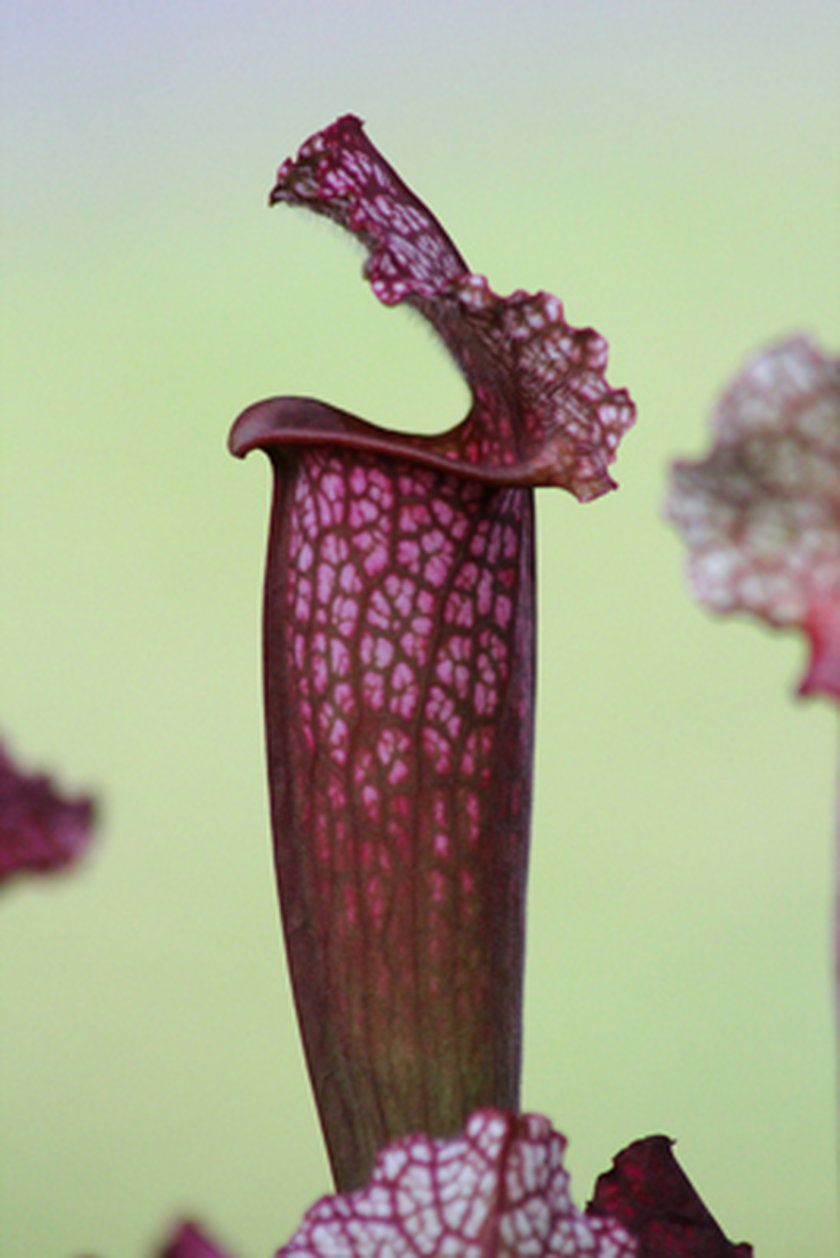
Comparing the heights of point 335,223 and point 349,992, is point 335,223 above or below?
above

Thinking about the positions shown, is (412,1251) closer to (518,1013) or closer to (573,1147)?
(518,1013)

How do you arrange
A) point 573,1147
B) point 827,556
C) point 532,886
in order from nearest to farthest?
1. point 827,556
2. point 573,1147
3. point 532,886

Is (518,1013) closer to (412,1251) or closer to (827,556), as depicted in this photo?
(412,1251)

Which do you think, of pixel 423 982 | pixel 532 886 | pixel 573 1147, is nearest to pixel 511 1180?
pixel 423 982

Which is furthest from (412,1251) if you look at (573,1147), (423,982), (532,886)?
(532,886)

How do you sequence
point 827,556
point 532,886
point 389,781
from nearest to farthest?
point 827,556, point 389,781, point 532,886

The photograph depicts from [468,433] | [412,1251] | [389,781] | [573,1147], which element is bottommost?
[573,1147]

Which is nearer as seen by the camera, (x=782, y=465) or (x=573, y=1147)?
(x=782, y=465)

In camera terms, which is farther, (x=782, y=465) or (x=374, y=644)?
(x=374, y=644)

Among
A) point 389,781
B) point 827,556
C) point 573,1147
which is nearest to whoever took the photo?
point 827,556
